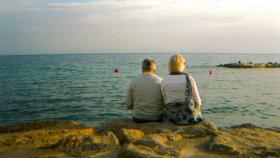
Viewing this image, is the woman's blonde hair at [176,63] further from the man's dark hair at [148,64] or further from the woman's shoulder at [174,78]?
the man's dark hair at [148,64]

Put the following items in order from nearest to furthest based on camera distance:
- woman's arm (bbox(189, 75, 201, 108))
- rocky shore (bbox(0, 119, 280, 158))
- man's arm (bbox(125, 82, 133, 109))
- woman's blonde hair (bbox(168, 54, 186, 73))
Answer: rocky shore (bbox(0, 119, 280, 158)), woman's arm (bbox(189, 75, 201, 108)), woman's blonde hair (bbox(168, 54, 186, 73)), man's arm (bbox(125, 82, 133, 109))

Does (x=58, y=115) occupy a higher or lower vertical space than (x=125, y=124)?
lower

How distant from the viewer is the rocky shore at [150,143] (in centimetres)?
530

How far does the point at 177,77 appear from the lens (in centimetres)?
695

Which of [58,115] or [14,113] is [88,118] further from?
[14,113]

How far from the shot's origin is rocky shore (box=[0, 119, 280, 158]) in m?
5.30

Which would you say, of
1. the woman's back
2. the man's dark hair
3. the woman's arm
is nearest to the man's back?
the man's dark hair

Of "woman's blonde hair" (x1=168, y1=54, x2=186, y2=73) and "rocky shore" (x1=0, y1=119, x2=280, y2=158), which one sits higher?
"woman's blonde hair" (x1=168, y1=54, x2=186, y2=73)

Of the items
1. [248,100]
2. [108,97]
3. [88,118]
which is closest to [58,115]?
[88,118]

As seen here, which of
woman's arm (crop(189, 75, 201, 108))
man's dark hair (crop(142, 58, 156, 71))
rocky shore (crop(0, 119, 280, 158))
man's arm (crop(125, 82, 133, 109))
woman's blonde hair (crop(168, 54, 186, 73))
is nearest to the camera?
rocky shore (crop(0, 119, 280, 158))

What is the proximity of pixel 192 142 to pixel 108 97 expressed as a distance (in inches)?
638

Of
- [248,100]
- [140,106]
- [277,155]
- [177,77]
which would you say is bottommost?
[248,100]

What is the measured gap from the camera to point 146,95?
7.42 meters

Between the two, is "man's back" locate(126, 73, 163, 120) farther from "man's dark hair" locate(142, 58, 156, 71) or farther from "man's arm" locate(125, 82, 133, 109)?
"man's dark hair" locate(142, 58, 156, 71)
